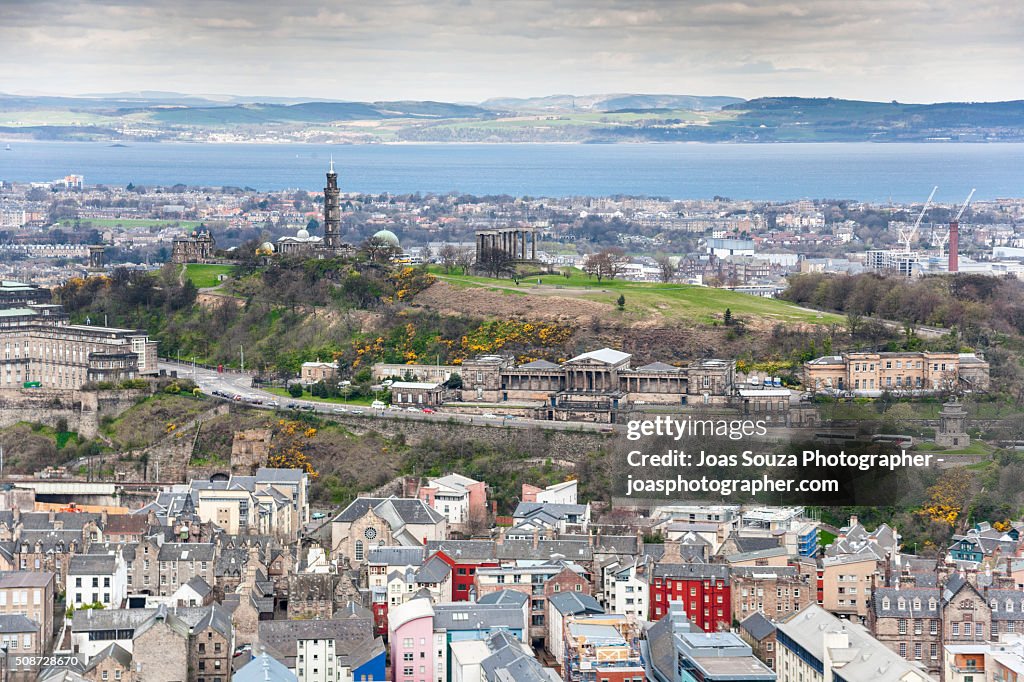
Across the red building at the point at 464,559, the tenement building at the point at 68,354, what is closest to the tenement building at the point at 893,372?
the red building at the point at 464,559

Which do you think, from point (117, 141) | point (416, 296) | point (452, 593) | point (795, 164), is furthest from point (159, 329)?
point (117, 141)

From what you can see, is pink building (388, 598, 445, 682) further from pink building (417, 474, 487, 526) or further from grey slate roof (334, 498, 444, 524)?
pink building (417, 474, 487, 526)

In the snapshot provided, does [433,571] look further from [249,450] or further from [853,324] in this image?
[853,324]

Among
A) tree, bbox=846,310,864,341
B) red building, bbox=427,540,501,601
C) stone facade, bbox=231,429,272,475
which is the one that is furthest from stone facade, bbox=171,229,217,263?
red building, bbox=427,540,501,601

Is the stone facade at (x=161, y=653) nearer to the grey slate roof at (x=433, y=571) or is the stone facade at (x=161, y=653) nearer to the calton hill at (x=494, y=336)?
the grey slate roof at (x=433, y=571)

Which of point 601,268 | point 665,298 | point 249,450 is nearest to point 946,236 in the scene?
point 601,268

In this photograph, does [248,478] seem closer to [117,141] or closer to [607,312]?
[607,312]
